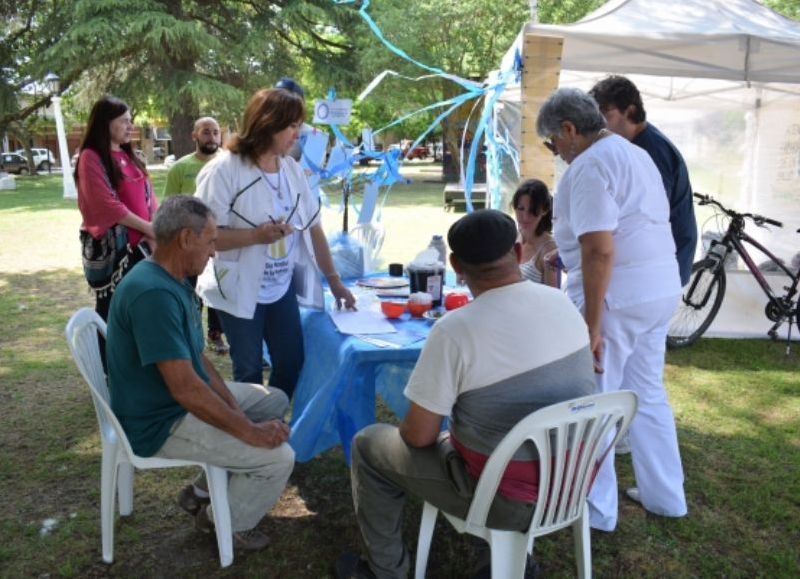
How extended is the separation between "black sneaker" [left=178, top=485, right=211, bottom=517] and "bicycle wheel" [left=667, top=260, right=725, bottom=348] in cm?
358

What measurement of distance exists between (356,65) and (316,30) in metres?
1.66

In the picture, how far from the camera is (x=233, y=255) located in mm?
2568

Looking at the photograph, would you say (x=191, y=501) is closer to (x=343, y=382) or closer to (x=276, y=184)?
(x=343, y=382)

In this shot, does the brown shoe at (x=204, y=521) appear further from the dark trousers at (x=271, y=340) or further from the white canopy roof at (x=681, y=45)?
the white canopy roof at (x=681, y=45)

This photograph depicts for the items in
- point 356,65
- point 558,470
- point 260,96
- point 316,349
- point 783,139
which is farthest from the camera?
point 356,65

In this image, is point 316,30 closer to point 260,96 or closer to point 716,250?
point 716,250

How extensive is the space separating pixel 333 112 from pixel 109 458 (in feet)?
7.17

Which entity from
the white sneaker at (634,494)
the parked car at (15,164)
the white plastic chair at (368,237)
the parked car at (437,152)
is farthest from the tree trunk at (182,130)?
the parked car at (437,152)

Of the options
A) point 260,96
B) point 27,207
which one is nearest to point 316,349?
point 260,96

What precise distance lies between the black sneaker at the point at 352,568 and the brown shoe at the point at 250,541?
12.9 inches

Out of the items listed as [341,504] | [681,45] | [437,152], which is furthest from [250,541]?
[437,152]

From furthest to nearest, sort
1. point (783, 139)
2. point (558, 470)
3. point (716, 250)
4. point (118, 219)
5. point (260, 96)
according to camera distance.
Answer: point (783, 139)
point (716, 250)
point (118, 219)
point (260, 96)
point (558, 470)

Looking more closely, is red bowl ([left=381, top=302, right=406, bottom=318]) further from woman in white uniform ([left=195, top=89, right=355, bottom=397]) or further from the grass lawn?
the grass lawn

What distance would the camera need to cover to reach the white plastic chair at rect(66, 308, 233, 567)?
2.17m
